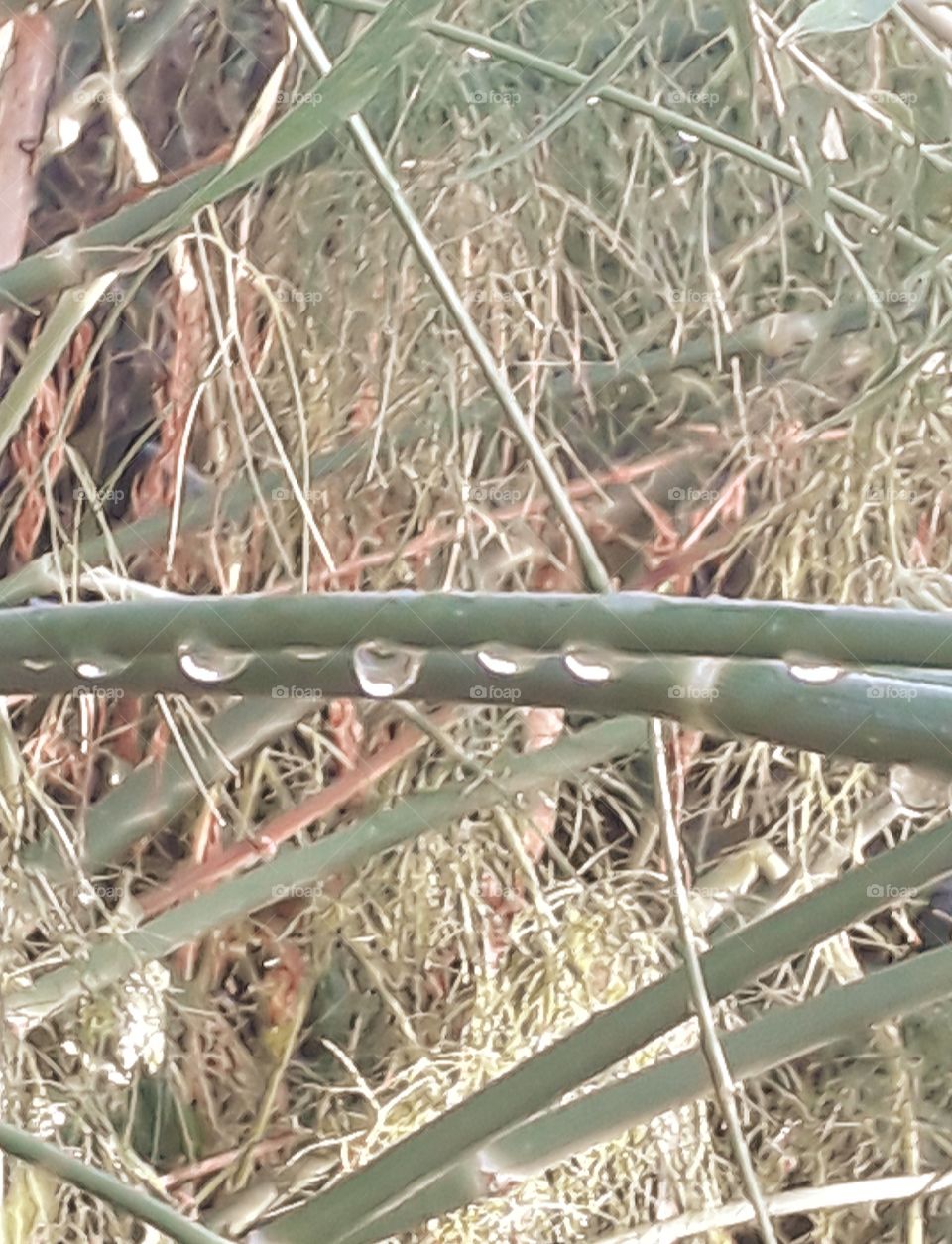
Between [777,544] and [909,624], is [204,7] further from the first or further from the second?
[909,624]

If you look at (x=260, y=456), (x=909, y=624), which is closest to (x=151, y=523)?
(x=260, y=456)

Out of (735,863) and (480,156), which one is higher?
(480,156)

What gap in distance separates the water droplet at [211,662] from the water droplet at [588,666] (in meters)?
0.05

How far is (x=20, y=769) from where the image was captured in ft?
1.24

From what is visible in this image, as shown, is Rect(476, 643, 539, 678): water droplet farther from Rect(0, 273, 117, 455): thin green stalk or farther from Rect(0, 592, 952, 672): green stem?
Rect(0, 273, 117, 455): thin green stalk

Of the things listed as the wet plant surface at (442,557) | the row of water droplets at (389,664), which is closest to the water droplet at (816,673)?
the row of water droplets at (389,664)

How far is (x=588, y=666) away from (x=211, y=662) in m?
0.06

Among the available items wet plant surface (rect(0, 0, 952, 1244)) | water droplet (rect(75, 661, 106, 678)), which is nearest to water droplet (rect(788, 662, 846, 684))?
water droplet (rect(75, 661, 106, 678))

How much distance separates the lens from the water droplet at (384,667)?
0.21 m

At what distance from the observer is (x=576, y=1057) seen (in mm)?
240

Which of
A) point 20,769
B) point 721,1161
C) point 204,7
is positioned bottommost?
point 721,1161

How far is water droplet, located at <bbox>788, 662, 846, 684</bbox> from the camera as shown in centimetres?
18

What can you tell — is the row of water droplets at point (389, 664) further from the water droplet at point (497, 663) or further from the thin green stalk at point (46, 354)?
the thin green stalk at point (46, 354)

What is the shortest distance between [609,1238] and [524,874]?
0.14m
